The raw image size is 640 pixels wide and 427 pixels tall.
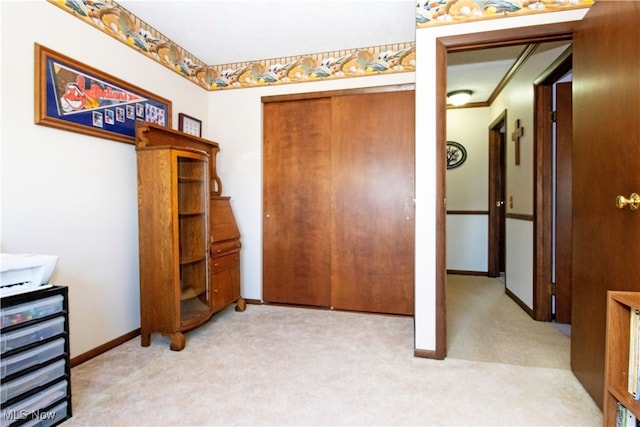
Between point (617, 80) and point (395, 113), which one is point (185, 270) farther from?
point (617, 80)

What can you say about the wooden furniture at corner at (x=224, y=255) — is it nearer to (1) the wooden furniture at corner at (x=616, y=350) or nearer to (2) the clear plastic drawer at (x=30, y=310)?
(2) the clear plastic drawer at (x=30, y=310)

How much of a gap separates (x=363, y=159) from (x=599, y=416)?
227 centimetres

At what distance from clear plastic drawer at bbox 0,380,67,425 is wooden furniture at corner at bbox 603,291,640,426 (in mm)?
2237

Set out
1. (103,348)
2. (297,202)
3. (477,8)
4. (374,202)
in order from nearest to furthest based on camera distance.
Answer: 1. (477,8)
2. (103,348)
3. (374,202)
4. (297,202)

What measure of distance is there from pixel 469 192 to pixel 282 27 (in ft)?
11.0

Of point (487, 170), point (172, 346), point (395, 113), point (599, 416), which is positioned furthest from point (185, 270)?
point (487, 170)

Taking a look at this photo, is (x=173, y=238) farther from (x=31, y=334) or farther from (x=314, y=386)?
(x=314, y=386)

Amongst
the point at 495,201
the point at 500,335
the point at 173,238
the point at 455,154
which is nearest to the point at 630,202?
the point at 500,335

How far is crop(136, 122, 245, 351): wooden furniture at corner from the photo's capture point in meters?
2.29

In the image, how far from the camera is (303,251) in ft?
10.7

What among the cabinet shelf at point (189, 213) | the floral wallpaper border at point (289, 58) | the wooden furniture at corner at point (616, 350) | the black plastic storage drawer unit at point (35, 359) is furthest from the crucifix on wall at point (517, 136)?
the black plastic storage drawer unit at point (35, 359)

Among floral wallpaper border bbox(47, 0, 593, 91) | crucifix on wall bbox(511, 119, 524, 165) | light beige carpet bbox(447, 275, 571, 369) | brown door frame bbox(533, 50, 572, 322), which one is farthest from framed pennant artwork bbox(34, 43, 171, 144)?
crucifix on wall bbox(511, 119, 524, 165)

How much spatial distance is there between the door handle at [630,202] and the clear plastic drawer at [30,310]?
243 centimetres

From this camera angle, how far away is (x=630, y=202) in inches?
51.8
